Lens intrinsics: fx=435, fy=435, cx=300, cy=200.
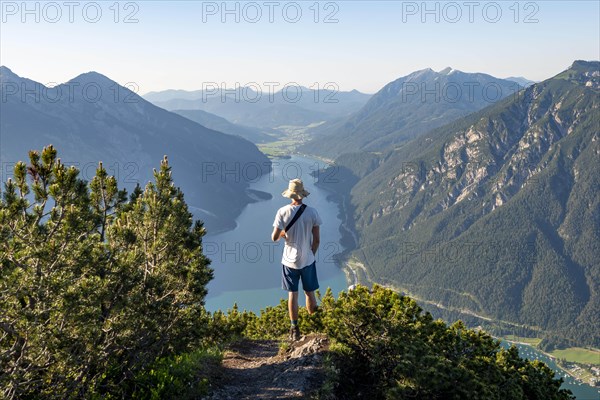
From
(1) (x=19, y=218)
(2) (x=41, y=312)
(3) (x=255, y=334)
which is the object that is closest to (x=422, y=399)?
(2) (x=41, y=312)

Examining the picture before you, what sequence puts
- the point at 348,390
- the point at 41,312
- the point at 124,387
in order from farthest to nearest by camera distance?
the point at 348,390, the point at 124,387, the point at 41,312

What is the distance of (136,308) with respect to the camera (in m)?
10.8

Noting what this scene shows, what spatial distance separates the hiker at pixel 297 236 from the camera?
505 inches

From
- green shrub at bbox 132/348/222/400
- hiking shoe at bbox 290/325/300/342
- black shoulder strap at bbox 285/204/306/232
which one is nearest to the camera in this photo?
green shrub at bbox 132/348/222/400

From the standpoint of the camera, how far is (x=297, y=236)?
12914 millimetres

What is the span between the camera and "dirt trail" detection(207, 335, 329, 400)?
11.2 m

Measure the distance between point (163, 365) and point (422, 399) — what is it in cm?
696

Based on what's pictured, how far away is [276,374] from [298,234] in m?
4.02

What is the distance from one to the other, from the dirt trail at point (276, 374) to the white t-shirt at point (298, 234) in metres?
2.62

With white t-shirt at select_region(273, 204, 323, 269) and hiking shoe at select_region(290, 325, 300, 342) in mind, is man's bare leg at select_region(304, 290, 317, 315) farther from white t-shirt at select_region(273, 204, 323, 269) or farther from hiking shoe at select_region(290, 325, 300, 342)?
white t-shirt at select_region(273, 204, 323, 269)

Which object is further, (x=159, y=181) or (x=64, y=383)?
(x=159, y=181)

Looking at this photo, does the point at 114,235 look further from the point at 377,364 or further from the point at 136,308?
the point at 377,364

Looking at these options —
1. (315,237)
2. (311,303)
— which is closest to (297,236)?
(315,237)

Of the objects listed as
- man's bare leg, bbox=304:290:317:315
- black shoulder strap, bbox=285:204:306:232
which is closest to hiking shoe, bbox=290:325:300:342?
man's bare leg, bbox=304:290:317:315
